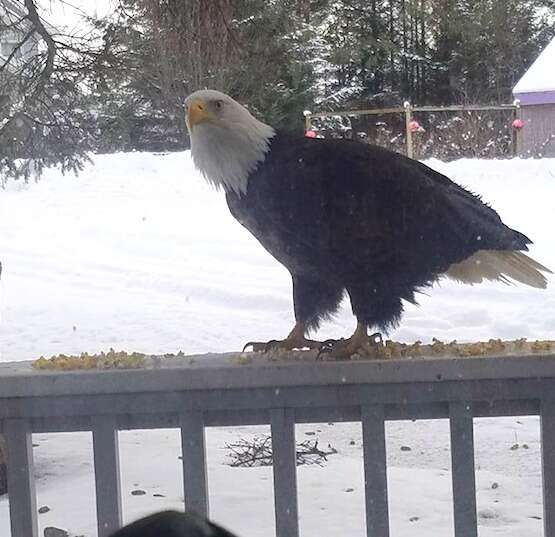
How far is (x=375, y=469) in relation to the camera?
133cm

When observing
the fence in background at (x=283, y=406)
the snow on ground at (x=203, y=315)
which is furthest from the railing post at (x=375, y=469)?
the snow on ground at (x=203, y=315)

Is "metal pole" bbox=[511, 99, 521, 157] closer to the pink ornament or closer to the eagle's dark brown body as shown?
the pink ornament

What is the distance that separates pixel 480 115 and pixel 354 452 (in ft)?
4.00

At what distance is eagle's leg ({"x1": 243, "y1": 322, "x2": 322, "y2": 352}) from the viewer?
1604 millimetres

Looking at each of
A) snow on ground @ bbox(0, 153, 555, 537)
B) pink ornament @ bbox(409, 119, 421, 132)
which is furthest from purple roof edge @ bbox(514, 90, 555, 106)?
pink ornament @ bbox(409, 119, 421, 132)

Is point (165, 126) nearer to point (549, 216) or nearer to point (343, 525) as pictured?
point (343, 525)

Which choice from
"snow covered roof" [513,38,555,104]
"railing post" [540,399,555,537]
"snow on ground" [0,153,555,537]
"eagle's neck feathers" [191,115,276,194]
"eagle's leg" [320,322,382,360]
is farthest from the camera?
"snow covered roof" [513,38,555,104]

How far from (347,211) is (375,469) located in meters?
0.44

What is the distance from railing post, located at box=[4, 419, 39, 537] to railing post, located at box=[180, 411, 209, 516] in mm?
229

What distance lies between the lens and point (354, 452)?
2.60 metres

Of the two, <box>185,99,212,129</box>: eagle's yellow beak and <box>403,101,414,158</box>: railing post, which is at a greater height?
<box>403,101,414,158</box>: railing post

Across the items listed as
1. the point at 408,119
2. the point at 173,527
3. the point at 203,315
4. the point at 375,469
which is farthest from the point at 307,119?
the point at 173,527

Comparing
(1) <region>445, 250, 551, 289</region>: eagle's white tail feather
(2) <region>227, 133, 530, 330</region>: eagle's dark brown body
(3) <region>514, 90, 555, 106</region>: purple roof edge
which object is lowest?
(1) <region>445, 250, 551, 289</region>: eagle's white tail feather

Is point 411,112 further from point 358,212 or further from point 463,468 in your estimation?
point 463,468
